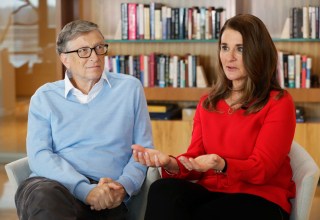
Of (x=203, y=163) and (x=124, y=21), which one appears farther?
(x=124, y=21)

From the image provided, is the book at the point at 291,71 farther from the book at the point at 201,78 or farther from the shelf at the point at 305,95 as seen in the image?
the book at the point at 201,78

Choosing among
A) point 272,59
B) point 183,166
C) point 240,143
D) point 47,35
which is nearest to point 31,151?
point 183,166

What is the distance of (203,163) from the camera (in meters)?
2.24

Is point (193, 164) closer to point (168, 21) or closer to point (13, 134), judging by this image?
point (168, 21)

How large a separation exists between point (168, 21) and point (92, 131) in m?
2.35

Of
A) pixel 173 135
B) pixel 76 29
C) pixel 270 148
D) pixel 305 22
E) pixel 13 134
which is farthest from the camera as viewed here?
pixel 13 134

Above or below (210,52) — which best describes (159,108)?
below

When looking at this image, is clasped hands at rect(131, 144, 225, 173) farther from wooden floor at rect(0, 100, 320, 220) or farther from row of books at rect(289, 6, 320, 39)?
wooden floor at rect(0, 100, 320, 220)

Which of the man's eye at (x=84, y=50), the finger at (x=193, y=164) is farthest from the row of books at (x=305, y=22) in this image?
the finger at (x=193, y=164)

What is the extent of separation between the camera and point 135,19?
4.81 metres

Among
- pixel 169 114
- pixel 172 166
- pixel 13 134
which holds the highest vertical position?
pixel 172 166

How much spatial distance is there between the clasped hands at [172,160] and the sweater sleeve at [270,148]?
8cm

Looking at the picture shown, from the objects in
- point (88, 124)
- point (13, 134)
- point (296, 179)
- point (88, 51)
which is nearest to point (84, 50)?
point (88, 51)

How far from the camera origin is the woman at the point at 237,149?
2.25m
